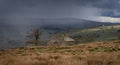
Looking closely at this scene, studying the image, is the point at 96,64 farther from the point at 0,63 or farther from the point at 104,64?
the point at 0,63

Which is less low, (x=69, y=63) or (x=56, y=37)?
(x=69, y=63)

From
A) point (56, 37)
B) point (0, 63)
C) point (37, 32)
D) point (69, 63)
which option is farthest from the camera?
point (56, 37)

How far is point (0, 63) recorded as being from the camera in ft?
45.7

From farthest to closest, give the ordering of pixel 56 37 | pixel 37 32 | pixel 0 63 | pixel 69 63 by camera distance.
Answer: pixel 56 37 → pixel 37 32 → pixel 0 63 → pixel 69 63

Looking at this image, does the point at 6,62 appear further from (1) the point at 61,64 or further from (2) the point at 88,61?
(2) the point at 88,61

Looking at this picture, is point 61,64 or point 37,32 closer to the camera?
point 61,64

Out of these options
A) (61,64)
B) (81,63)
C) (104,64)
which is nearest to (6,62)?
(61,64)

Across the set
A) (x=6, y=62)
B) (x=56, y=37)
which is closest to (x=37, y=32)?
(x=56, y=37)

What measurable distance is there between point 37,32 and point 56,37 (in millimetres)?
26395

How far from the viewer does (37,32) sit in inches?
4390

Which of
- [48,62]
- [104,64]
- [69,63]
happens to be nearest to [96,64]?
[104,64]

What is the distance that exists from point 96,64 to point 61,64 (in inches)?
71.2

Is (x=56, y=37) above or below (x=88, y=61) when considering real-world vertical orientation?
below

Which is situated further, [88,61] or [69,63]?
[88,61]
